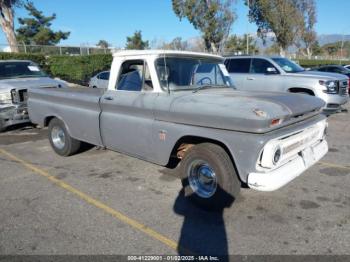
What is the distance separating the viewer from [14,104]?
8031 millimetres

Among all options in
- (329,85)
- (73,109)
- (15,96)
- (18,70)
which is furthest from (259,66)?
(18,70)

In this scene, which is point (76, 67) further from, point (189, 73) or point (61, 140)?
point (189, 73)

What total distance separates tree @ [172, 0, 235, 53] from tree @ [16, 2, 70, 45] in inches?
1108

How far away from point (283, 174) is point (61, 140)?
4560 mm

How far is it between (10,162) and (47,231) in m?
3.12

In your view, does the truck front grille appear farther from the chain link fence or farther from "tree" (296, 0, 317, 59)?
"tree" (296, 0, 317, 59)

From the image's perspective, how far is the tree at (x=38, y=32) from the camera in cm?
5061

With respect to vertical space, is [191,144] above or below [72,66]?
below

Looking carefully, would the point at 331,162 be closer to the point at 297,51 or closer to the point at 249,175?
the point at 249,175

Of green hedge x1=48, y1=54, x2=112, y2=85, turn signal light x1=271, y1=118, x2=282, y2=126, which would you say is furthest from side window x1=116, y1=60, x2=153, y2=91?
green hedge x1=48, y1=54, x2=112, y2=85

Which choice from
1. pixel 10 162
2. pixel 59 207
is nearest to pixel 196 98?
pixel 59 207

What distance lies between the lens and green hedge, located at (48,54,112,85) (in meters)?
22.3

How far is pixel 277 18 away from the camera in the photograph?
3472 centimetres

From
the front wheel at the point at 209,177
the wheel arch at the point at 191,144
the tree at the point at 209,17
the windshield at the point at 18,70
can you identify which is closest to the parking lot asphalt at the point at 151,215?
the front wheel at the point at 209,177
